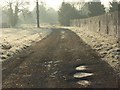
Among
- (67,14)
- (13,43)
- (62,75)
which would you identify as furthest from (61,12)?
(62,75)

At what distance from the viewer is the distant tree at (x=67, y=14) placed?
107m

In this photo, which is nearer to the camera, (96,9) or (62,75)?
(62,75)

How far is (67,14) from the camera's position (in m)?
107

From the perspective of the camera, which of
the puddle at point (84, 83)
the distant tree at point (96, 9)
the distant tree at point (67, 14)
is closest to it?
the puddle at point (84, 83)

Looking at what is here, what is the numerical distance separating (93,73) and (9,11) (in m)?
86.2

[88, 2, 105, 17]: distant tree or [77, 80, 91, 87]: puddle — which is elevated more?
[88, 2, 105, 17]: distant tree

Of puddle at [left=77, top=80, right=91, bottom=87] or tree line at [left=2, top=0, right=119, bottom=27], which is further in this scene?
tree line at [left=2, top=0, right=119, bottom=27]

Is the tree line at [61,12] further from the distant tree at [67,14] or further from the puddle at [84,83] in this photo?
the puddle at [84,83]

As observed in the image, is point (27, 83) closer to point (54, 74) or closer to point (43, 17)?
point (54, 74)

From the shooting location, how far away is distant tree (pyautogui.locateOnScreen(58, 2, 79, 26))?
10710 cm

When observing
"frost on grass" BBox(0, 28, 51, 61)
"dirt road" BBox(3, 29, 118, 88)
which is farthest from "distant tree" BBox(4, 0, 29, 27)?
"dirt road" BBox(3, 29, 118, 88)

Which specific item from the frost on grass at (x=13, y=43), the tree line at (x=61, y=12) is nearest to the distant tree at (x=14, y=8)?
the tree line at (x=61, y=12)

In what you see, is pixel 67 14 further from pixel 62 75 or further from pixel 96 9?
pixel 62 75

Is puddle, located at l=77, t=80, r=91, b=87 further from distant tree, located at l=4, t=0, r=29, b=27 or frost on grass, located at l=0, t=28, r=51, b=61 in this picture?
distant tree, located at l=4, t=0, r=29, b=27
